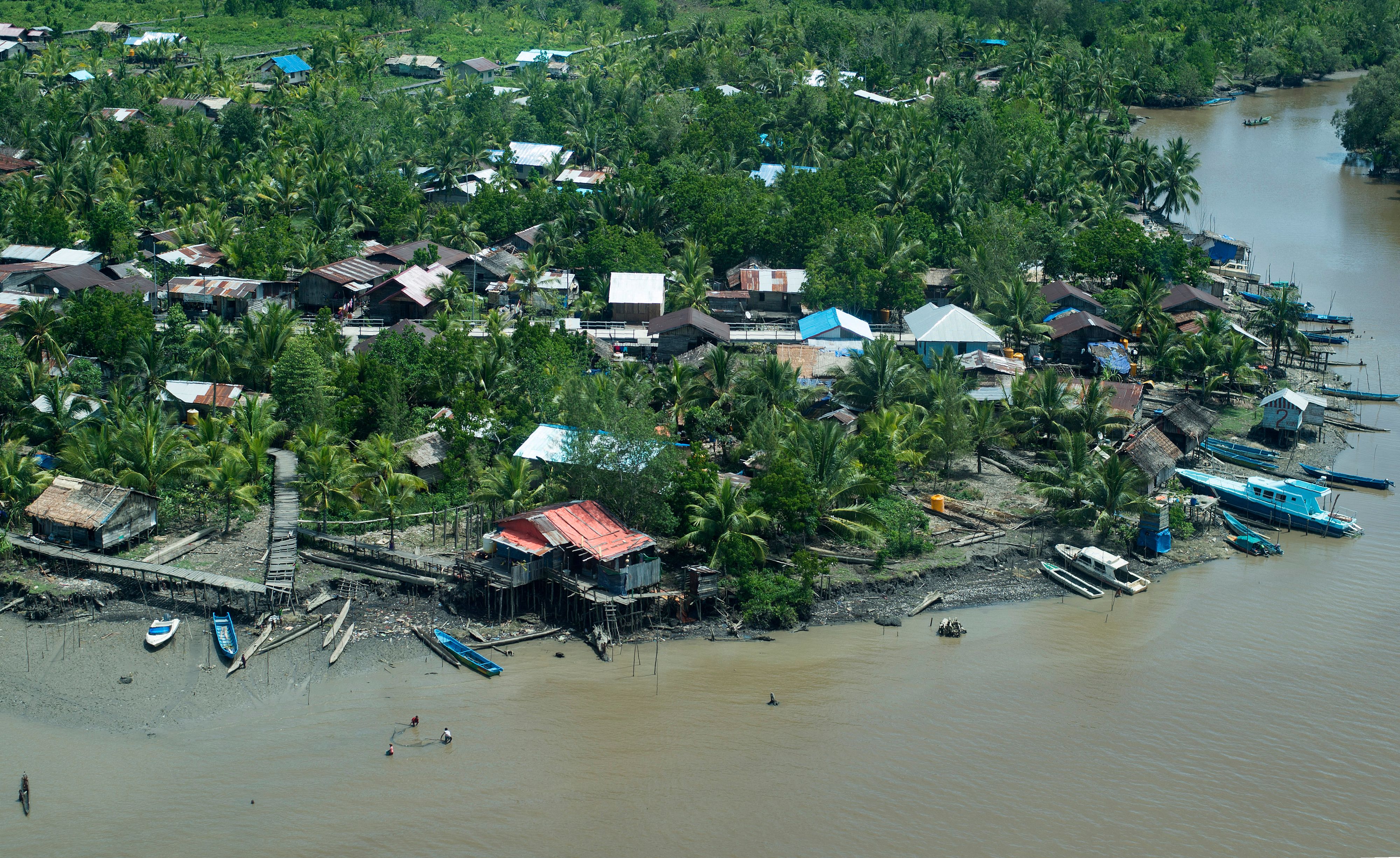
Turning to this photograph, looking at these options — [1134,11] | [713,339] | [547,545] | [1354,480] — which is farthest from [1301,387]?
[1134,11]

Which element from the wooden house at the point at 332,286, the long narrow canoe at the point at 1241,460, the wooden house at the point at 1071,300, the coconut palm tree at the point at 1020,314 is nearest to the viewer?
the long narrow canoe at the point at 1241,460

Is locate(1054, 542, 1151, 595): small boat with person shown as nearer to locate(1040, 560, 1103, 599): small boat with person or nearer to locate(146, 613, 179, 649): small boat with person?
locate(1040, 560, 1103, 599): small boat with person

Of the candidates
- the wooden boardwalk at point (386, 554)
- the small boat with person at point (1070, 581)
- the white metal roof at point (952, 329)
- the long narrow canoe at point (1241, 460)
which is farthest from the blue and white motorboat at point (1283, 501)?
the wooden boardwalk at point (386, 554)

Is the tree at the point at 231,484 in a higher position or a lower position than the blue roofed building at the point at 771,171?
lower

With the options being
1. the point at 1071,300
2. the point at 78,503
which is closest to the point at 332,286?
the point at 78,503

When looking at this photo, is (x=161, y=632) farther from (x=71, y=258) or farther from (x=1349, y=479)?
(x=1349, y=479)

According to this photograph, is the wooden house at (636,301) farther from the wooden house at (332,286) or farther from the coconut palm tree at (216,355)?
the coconut palm tree at (216,355)
